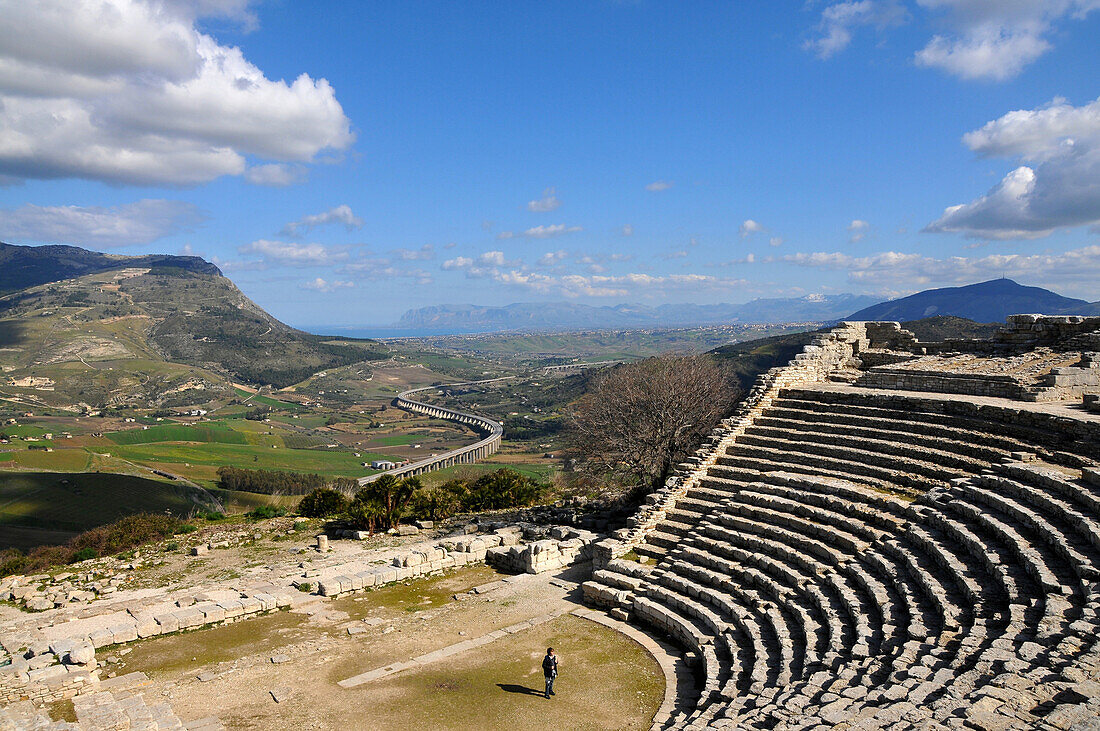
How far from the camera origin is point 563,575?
1958 centimetres

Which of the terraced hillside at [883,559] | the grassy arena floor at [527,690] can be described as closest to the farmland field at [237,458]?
the grassy arena floor at [527,690]

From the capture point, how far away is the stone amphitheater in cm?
888

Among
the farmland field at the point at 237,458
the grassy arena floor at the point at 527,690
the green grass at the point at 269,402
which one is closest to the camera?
the grassy arena floor at the point at 527,690

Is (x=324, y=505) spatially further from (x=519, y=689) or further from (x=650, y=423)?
(x=519, y=689)

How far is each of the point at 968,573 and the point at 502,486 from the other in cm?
2165

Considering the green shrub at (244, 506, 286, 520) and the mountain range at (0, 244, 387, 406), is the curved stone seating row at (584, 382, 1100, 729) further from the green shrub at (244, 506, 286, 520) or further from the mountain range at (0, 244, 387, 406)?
the mountain range at (0, 244, 387, 406)

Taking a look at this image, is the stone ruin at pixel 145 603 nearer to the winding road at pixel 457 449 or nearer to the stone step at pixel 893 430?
the stone step at pixel 893 430

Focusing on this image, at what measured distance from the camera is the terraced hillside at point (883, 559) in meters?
8.37

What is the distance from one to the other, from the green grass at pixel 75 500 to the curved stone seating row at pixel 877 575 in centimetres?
3963

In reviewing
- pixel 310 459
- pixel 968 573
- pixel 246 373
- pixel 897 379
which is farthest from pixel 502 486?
pixel 246 373

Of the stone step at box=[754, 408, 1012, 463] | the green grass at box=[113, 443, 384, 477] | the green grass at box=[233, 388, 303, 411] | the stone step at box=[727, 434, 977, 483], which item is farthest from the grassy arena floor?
the green grass at box=[233, 388, 303, 411]

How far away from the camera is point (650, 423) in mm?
26031

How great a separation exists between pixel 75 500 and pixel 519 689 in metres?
48.5

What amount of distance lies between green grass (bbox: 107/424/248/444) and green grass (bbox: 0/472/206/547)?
32395mm
